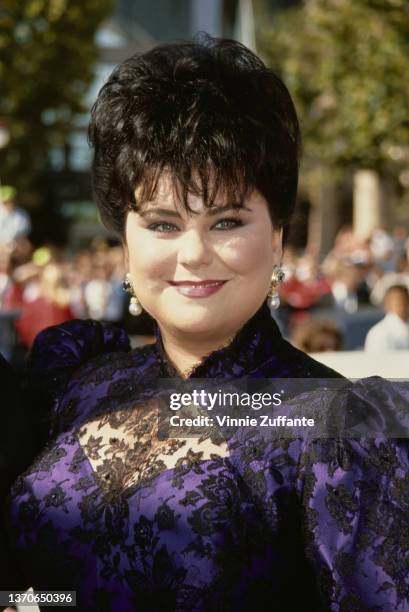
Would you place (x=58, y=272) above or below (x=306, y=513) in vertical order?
above

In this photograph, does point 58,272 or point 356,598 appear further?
point 58,272

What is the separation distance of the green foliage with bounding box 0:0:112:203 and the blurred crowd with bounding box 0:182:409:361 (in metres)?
7.03

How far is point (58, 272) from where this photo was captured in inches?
363

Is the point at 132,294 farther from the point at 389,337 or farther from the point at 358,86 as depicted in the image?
the point at 358,86

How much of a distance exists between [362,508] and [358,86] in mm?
14563

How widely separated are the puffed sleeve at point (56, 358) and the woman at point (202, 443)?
0.27ft

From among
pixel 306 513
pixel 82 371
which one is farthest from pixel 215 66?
pixel 306 513

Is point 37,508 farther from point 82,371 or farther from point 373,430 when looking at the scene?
point 373,430

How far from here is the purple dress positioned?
6.00 ft

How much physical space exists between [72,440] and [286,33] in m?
24.6

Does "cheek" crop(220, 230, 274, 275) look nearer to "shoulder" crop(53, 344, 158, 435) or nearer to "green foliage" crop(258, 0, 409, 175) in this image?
"shoulder" crop(53, 344, 158, 435)

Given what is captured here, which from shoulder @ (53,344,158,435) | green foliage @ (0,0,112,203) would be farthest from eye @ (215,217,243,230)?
green foliage @ (0,0,112,203)

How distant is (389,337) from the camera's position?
739cm

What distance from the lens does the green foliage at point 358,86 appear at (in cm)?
1411
